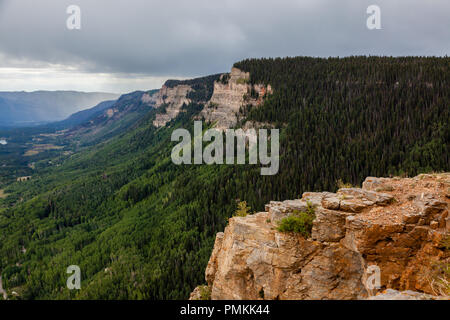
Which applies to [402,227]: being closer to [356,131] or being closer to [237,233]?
[237,233]

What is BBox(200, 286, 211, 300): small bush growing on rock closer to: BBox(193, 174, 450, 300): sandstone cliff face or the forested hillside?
BBox(193, 174, 450, 300): sandstone cliff face

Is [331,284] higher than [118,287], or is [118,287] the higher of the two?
[331,284]

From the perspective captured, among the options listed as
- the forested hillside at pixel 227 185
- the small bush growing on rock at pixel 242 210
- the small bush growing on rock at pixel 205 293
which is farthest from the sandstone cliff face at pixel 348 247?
the forested hillside at pixel 227 185

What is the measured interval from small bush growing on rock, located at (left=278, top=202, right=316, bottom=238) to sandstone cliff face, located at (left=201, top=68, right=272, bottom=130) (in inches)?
5789

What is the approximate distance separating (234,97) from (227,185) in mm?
82742

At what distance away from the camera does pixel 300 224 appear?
20.8m

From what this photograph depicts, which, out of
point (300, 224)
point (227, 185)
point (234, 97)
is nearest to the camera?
point (300, 224)

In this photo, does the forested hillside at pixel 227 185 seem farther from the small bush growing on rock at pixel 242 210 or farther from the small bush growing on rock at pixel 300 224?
the small bush growing on rock at pixel 300 224

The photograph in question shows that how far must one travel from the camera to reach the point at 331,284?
20.1 m

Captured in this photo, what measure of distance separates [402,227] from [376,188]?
5265 millimetres

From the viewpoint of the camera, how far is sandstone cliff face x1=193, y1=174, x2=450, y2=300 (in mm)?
17359

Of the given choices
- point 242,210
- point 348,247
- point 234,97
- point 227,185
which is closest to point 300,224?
point 348,247

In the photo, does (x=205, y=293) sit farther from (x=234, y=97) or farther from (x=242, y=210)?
(x=234, y=97)
